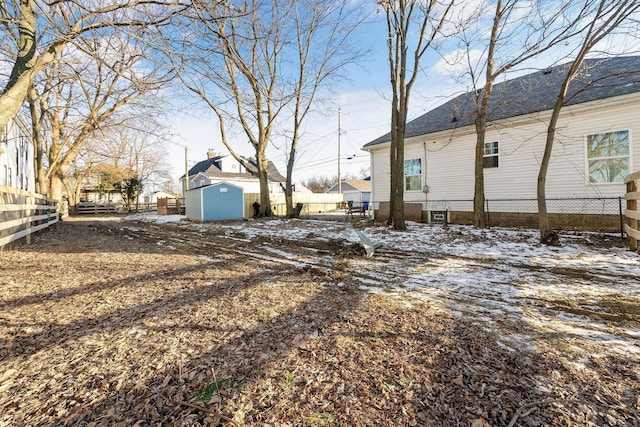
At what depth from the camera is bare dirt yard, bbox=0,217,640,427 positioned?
63.2 inches

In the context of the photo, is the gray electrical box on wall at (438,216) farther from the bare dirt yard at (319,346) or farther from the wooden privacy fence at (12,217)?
the wooden privacy fence at (12,217)

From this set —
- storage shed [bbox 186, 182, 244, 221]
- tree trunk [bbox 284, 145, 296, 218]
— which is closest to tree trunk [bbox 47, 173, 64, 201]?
storage shed [bbox 186, 182, 244, 221]

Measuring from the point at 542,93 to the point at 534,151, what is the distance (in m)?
2.48

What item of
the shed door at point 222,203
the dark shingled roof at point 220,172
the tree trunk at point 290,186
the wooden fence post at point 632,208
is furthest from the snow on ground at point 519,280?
the dark shingled roof at point 220,172

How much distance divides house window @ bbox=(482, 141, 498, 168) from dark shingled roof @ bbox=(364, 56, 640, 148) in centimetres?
93

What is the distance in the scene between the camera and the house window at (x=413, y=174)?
12.9 metres

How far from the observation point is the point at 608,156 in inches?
338

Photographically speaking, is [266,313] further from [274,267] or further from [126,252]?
[126,252]

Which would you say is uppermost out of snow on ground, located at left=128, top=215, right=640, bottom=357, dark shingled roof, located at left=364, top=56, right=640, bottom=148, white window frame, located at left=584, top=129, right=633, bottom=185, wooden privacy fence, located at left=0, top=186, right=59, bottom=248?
dark shingled roof, located at left=364, top=56, right=640, bottom=148

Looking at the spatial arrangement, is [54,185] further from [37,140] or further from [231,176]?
[231,176]

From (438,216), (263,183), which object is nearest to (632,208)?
(438,216)

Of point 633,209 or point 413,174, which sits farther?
point 413,174

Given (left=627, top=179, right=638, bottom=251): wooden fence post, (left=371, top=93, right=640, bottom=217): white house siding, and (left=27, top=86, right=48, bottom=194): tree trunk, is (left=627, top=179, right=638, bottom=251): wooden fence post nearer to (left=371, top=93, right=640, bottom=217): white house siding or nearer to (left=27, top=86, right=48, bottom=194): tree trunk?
(left=371, top=93, right=640, bottom=217): white house siding

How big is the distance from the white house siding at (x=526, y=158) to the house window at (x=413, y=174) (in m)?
0.22
